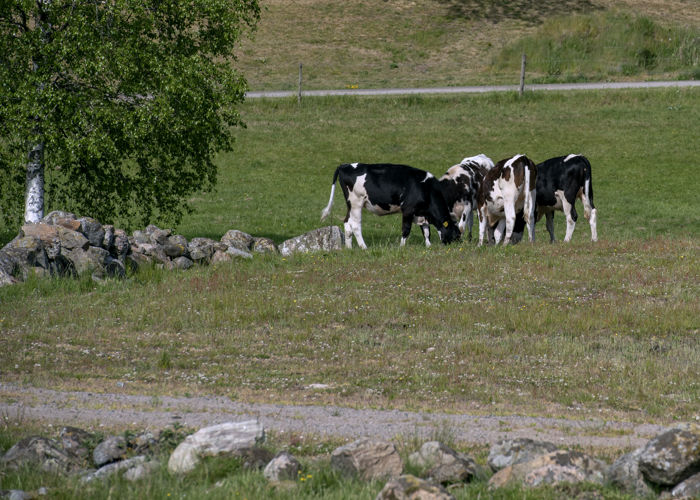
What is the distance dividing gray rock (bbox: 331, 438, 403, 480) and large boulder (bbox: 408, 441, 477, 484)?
27 centimetres

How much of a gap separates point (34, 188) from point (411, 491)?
2051 centimetres

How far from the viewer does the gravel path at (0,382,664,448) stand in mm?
11047

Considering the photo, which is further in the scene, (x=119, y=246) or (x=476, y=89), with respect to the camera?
(x=476, y=89)

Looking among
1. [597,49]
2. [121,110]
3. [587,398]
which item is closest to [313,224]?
[121,110]

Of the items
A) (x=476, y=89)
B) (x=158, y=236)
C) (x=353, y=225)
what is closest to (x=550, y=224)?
(x=353, y=225)

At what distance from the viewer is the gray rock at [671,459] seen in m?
9.14

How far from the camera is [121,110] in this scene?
25.5 metres

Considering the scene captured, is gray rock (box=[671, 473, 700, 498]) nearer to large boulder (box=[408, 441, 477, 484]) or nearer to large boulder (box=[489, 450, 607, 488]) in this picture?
large boulder (box=[489, 450, 607, 488])

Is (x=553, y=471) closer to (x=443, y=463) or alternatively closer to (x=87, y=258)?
(x=443, y=463)

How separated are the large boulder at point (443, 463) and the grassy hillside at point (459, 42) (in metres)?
44.8

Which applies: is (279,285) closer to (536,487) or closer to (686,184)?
(536,487)

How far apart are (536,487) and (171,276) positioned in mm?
14282

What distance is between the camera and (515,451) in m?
9.84

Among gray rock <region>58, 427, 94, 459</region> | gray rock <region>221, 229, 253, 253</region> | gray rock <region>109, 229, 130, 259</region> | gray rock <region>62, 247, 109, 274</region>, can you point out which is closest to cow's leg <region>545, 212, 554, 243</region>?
gray rock <region>221, 229, 253, 253</region>
